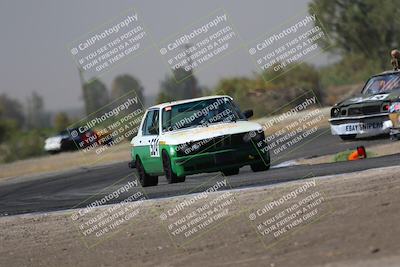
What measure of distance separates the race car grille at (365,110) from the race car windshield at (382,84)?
26.5 inches

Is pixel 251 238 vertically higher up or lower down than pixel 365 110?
higher up

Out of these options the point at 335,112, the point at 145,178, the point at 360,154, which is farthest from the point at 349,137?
the point at 145,178

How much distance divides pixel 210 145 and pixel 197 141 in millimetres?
224

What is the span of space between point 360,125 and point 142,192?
605 centimetres

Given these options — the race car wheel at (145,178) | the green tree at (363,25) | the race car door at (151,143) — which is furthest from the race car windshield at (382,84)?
the green tree at (363,25)

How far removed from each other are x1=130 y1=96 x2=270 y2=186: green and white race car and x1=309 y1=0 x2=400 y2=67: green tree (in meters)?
40.4

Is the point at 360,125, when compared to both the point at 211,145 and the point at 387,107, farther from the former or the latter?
the point at 211,145

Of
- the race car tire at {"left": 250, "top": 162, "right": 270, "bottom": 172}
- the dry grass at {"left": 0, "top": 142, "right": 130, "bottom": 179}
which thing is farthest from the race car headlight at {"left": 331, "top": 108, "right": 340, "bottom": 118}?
the dry grass at {"left": 0, "top": 142, "right": 130, "bottom": 179}

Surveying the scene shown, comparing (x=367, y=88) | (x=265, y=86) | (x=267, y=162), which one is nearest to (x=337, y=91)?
(x=265, y=86)

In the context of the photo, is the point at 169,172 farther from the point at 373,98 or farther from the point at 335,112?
the point at 335,112

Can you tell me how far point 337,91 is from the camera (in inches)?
2744

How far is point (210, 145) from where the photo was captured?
50.6 ft

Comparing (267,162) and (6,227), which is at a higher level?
(6,227)

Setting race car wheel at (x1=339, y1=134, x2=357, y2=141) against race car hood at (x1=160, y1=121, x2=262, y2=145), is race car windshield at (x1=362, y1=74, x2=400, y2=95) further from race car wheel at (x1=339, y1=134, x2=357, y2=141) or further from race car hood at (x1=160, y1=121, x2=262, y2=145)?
race car hood at (x1=160, y1=121, x2=262, y2=145)
